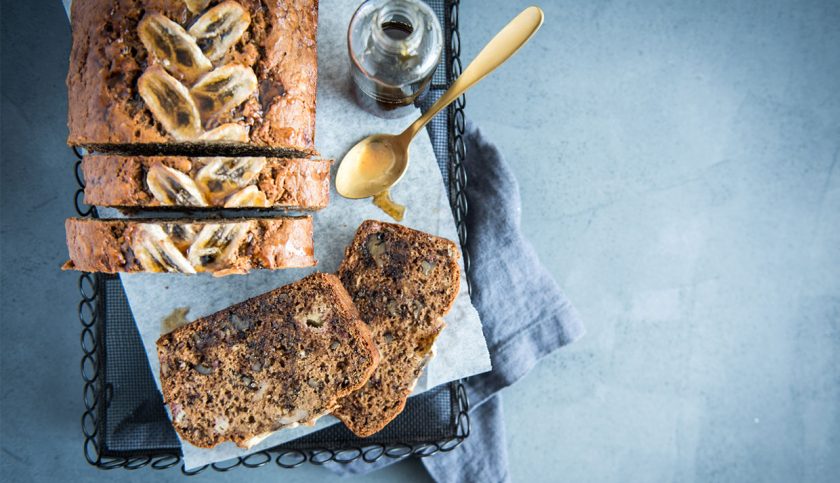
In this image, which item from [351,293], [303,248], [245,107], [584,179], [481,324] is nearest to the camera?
[245,107]

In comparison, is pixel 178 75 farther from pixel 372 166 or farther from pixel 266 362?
pixel 266 362

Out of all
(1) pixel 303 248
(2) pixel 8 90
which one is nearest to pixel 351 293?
(1) pixel 303 248

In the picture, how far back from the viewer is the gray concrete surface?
298 centimetres

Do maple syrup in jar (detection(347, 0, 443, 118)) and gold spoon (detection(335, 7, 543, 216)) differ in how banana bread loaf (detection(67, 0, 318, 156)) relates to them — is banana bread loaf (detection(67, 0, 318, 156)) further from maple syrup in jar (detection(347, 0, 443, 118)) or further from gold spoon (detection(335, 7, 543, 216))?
gold spoon (detection(335, 7, 543, 216))

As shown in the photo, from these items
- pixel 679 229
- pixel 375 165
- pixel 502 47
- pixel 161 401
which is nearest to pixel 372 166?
pixel 375 165

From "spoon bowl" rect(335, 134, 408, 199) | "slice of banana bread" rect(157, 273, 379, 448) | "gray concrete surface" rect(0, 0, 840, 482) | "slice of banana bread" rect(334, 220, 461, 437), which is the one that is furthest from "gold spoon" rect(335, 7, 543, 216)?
"gray concrete surface" rect(0, 0, 840, 482)

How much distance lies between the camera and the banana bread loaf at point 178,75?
1853mm

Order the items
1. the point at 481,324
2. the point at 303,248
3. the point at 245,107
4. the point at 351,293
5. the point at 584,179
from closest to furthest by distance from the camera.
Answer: the point at 245,107
the point at 303,248
the point at 351,293
the point at 481,324
the point at 584,179

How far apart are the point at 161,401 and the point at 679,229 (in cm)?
266

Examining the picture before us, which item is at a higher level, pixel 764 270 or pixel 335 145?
pixel 335 145

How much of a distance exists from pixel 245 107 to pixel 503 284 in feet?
4.68

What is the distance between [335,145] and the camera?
2.54m

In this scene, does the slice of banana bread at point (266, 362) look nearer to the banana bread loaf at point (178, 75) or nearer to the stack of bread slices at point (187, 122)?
the stack of bread slices at point (187, 122)

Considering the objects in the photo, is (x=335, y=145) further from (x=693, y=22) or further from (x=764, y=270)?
(x=764, y=270)
